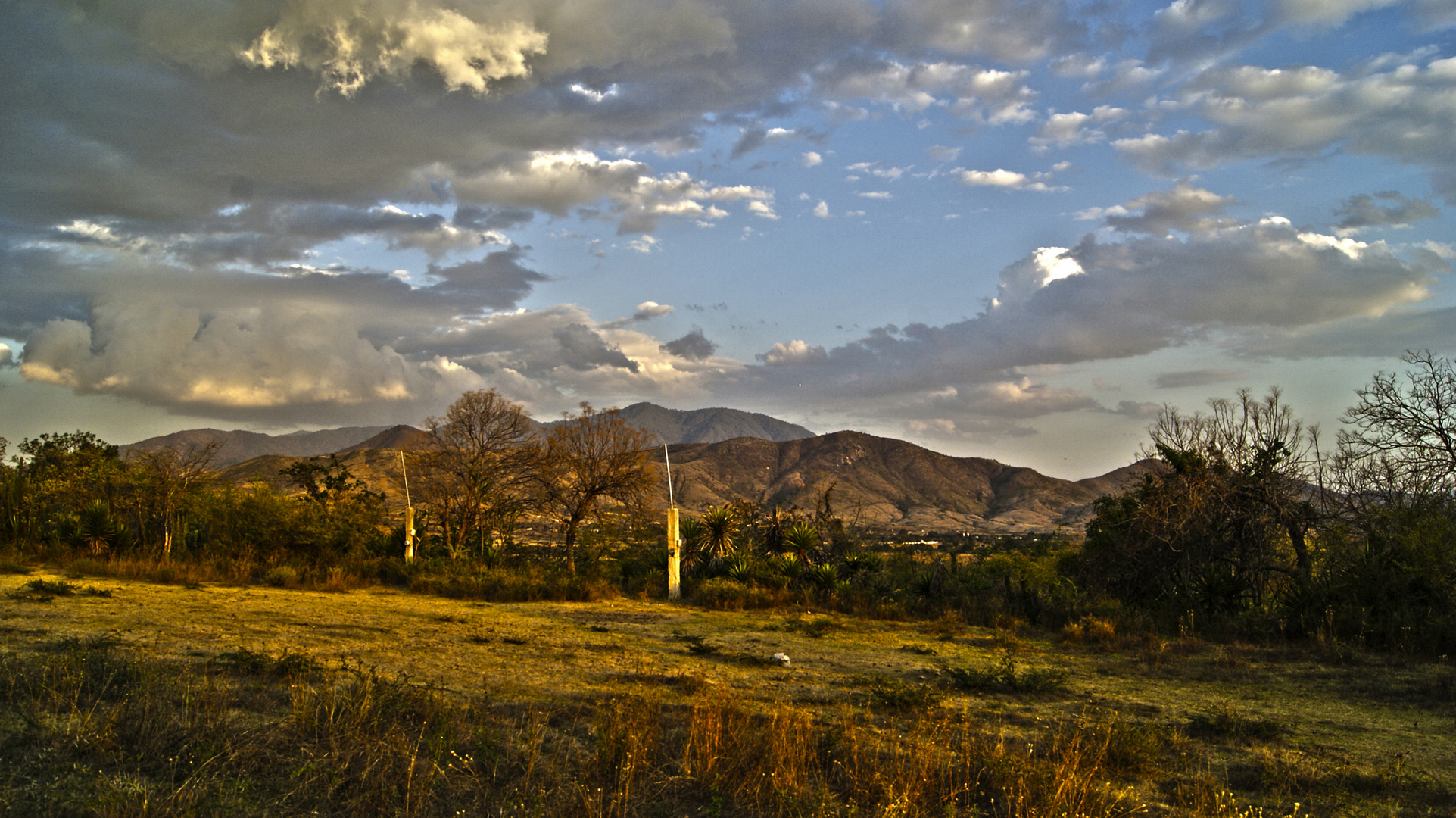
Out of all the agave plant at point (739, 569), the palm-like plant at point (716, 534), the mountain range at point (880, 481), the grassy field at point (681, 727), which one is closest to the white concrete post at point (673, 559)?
the agave plant at point (739, 569)

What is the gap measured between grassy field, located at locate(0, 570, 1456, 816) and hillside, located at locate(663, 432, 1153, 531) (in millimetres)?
77170

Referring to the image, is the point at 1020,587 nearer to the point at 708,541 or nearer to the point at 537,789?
the point at 708,541

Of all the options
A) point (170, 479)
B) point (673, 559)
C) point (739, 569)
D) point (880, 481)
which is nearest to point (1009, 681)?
point (739, 569)

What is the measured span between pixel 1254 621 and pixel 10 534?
3105 centimetres

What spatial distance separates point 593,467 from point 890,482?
101 meters

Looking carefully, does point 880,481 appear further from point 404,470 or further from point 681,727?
point 681,727

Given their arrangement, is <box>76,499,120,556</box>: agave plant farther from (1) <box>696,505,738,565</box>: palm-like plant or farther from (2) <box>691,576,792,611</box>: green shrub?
(2) <box>691,576,792,611</box>: green shrub

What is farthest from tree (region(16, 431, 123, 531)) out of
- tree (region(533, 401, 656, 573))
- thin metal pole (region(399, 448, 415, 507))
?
tree (region(533, 401, 656, 573))

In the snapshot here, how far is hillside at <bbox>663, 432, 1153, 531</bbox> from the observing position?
98.6 metres

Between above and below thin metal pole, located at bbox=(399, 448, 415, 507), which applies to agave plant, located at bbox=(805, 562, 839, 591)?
below

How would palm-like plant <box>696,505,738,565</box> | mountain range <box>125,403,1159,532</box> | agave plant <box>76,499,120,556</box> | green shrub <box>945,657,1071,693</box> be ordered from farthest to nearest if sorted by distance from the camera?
mountain range <box>125,403,1159,532</box> → palm-like plant <box>696,505,738,565</box> → agave plant <box>76,499,120,556</box> → green shrub <box>945,657,1071,693</box>

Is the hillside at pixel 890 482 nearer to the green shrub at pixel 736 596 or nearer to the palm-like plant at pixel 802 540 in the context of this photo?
the palm-like plant at pixel 802 540

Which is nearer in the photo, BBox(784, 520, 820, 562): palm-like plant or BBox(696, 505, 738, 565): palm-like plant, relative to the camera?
BBox(784, 520, 820, 562): palm-like plant

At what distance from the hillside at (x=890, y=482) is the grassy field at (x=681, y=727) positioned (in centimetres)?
7717
